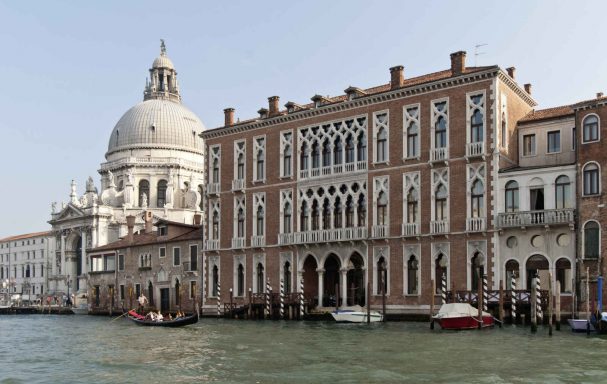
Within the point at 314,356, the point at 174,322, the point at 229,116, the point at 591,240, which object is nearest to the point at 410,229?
the point at 591,240

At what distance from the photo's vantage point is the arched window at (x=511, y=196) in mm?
32000

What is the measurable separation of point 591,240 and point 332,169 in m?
12.3

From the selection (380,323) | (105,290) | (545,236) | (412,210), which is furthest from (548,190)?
(105,290)

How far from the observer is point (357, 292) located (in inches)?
1473

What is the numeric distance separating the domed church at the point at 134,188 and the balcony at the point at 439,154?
41.5 m

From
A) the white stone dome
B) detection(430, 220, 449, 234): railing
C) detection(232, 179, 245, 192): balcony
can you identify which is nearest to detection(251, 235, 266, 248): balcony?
detection(232, 179, 245, 192): balcony

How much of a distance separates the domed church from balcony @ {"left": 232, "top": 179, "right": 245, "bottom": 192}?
30984 mm

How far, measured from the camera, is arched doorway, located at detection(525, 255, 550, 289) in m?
31.0

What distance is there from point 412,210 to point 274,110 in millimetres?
9955

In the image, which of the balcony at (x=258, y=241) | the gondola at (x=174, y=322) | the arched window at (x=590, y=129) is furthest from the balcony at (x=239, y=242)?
the arched window at (x=590, y=129)

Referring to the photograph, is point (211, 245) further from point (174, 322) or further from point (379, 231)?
point (379, 231)

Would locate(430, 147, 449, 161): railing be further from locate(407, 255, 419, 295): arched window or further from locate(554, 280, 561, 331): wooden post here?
locate(554, 280, 561, 331): wooden post

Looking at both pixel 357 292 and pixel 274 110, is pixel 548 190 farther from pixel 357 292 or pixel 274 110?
pixel 274 110

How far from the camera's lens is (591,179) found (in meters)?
30.0
